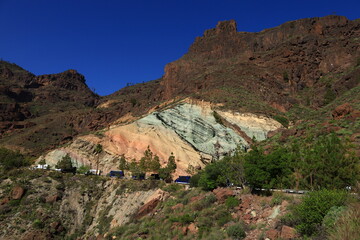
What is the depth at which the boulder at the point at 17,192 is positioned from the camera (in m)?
36.1

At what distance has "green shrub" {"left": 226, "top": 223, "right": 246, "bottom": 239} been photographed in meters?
14.4

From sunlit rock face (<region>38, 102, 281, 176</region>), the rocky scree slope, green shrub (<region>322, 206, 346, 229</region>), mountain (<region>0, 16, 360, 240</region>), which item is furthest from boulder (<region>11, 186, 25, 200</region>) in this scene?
green shrub (<region>322, 206, 346, 229</region>)

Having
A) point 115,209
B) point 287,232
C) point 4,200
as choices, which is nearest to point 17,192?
point 4,200

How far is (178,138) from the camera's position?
56.0 metres

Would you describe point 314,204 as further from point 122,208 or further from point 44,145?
point 44,145

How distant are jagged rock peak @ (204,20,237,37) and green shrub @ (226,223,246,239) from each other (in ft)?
411

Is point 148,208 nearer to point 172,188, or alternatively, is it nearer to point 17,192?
point 172,188

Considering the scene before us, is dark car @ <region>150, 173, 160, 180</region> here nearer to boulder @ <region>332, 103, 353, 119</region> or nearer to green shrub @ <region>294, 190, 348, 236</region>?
boulder @ <region>332, 103, 353, 119</region>

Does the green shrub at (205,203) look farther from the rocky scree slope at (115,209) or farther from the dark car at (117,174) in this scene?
the dark car at (117,174)

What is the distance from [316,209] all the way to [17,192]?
37891 mm

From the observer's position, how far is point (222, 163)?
92.0 feet

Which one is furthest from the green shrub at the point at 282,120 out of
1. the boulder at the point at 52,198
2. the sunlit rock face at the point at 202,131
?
the boulder at the point at 52,198

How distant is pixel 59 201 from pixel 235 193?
89.5 feet

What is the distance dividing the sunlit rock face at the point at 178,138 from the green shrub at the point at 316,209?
115 ft
